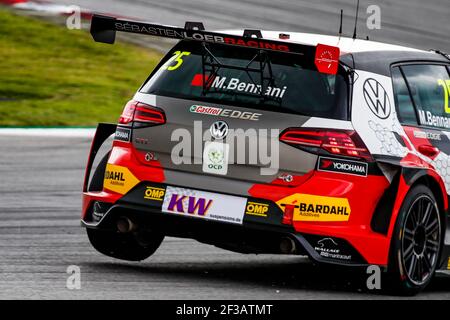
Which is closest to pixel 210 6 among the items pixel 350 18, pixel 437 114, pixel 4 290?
pixel 350 18

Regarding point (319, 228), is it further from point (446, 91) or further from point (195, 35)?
point (446, 91)

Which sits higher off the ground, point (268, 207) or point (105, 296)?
point (268, 207)

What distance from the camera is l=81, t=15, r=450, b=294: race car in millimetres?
8039

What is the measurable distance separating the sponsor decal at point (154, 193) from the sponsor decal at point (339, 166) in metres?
1.02

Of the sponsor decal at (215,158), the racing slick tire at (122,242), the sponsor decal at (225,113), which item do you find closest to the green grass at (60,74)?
the racing slick tire at (122,242)

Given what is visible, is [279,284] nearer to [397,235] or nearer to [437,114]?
[397,235]

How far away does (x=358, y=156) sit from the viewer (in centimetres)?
806

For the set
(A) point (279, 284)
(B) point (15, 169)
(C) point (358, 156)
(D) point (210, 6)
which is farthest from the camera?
(D) point (210, 6)

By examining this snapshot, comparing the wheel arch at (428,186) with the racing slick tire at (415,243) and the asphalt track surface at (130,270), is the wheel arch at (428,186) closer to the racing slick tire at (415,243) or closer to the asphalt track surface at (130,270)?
the racing slick tire at (415,243)

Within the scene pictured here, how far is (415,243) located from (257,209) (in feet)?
3.61

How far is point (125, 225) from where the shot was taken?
847 cm

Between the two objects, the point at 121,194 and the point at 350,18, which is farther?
the point at 350,18

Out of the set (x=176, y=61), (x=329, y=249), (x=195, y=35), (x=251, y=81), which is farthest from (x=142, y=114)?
(x=329, y=249)
